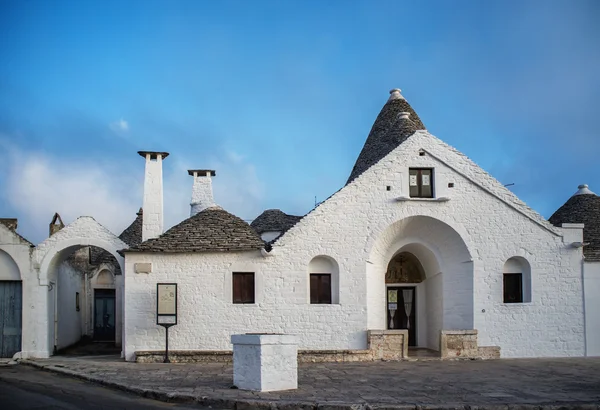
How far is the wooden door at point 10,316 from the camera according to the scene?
1927 centimetres

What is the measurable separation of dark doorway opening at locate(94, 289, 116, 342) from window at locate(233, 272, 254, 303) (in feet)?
34.1


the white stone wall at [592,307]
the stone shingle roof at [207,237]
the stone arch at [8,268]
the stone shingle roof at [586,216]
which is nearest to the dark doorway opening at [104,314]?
the stone arch at [8,268]

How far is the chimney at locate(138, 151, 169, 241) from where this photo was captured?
19.5 meters

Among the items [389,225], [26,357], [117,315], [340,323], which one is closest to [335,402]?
[340,323]

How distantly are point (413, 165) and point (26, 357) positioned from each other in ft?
42.6

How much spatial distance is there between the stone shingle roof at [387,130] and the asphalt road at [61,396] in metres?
13.4

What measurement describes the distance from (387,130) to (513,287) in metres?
8.71

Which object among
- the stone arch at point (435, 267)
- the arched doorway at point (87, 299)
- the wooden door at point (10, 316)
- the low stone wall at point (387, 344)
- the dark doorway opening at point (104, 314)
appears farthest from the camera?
the dark doorway opening at point (104, 314)

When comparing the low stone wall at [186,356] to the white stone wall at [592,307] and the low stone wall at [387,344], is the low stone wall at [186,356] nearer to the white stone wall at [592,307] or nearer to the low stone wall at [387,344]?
the low stone wall at [387,344]

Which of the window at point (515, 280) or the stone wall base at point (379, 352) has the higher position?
the window at point (515, 280)

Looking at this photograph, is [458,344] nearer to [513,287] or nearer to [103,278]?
[513,287]

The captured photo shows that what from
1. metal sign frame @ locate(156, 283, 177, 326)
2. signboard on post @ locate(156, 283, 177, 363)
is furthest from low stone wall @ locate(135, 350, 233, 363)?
metal sign frame @ locate(156, 283, 177, 326)

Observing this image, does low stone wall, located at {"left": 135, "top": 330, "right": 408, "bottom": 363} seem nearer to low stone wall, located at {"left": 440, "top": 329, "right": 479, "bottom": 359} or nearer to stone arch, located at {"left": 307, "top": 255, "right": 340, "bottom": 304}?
low stone wall, located at {"left": 440, "top": 329, "right": 479, "bottom": 359}

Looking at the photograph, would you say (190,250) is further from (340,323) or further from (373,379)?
(373,379)
